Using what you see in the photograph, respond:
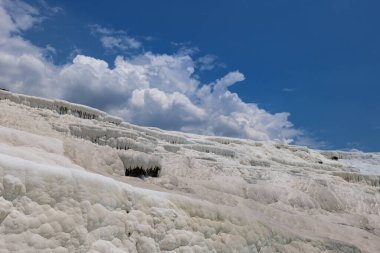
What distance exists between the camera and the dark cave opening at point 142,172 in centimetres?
1212

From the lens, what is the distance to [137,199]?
653cm

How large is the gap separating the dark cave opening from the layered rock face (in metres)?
0.03

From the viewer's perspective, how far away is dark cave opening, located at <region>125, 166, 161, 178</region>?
12125 millimetres

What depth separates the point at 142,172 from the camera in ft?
40.6

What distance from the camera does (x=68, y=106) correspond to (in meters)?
19.4

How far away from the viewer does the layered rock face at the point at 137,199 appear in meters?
5.37

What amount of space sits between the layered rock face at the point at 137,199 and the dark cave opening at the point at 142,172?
29 mm

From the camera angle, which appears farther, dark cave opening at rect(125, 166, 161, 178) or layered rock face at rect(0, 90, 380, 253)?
dark cave opening at rect(125, 166, 161, 178)

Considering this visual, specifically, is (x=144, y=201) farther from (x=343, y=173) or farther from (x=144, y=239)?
(x=343, y=173)

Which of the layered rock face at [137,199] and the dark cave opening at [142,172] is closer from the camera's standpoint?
the layered rock face at [137,199]

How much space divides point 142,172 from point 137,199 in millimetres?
5887

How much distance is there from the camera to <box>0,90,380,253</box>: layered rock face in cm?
537

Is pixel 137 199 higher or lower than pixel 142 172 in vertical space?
lower

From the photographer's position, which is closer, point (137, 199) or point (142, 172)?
point (137, 199)
